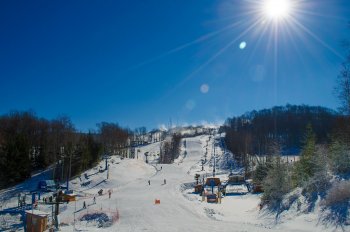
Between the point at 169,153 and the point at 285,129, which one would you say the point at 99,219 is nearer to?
the point at 169,153

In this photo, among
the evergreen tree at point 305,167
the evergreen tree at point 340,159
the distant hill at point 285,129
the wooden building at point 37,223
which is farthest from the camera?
the distant hill at point 285,129

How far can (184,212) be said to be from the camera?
34750 millimetres

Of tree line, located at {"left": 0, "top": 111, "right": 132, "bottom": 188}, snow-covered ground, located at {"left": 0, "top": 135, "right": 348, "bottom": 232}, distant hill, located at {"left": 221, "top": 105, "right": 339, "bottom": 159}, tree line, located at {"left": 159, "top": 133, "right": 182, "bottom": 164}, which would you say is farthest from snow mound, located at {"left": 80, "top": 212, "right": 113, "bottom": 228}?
distant hill, located at {"left": 221, "top": 105, "right": 339, "bottom": 159}

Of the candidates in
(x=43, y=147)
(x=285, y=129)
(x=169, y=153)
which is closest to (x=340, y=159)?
(x=43, y=147)

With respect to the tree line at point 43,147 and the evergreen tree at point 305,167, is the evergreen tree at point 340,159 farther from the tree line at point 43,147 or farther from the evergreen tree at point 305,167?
→ the tree line at point 43,147

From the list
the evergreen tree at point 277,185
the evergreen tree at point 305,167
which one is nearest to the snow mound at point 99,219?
the evergreen tree at point 277,185

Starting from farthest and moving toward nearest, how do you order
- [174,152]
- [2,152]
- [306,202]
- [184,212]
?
[174,152]
[2,152]
[184,212]
[306,202]

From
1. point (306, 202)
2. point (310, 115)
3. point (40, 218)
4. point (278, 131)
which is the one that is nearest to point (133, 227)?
point (40, 218)

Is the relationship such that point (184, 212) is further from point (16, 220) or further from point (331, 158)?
→ point (16, 220)

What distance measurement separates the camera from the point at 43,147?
84.1m

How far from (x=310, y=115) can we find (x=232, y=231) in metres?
189

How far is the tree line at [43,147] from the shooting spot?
229 ft

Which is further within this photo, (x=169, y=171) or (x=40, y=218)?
(x=169, y=171)

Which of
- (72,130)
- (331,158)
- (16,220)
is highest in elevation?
(72,130)
